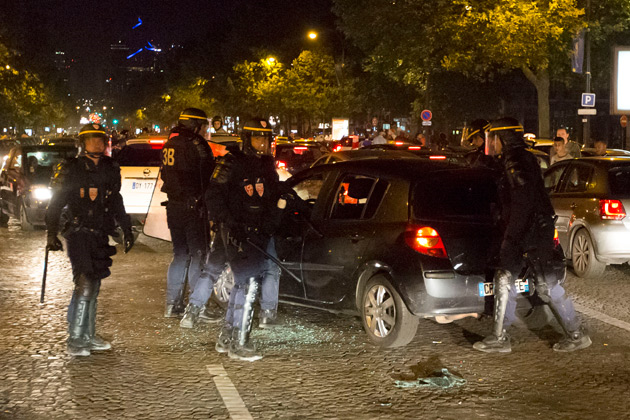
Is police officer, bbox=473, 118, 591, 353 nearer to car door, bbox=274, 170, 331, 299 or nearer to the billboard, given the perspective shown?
car door, bbox=274, 170, 331, 299

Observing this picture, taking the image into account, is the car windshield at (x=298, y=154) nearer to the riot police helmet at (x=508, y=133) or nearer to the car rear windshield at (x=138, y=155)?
the car rear windshield at (x=138, y=155)

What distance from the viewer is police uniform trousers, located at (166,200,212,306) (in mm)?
8258

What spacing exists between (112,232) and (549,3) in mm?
22196

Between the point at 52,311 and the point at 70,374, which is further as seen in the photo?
the point at 52,311

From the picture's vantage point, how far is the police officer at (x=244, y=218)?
700 centimetres

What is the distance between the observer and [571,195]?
11.7m

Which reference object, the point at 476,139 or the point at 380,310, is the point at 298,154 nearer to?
the point at 476,139

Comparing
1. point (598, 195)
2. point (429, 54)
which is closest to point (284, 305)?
point (598, 195)

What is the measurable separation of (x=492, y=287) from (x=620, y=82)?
1590cm

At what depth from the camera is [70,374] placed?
6637 mm

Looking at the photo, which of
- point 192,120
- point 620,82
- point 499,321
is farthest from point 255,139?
point 620,82

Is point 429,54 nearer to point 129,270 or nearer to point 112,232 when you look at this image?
point 129,270

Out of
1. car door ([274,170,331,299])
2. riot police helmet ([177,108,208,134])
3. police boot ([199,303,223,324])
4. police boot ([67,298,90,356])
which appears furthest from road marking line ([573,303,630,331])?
police boot ([67,298,90,356])

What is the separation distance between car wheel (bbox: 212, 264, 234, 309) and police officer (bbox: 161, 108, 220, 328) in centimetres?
37
